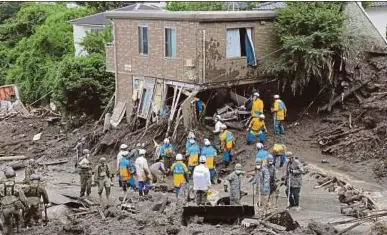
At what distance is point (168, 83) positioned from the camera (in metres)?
27.5

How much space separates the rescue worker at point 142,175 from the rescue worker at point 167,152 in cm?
342

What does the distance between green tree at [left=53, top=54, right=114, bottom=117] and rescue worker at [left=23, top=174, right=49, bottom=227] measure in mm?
14956

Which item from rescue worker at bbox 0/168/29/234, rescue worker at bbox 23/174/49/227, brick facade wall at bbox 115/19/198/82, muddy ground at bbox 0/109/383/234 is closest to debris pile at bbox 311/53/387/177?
muddy ground at bbox 0/109/383/234

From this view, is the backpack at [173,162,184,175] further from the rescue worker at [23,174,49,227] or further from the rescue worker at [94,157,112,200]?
the rescue worker at [23,174,49,227]

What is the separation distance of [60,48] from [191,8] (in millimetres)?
9666

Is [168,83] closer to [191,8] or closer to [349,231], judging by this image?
[349,231]

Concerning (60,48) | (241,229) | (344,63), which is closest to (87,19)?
(60,48)

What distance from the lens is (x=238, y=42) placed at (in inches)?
1066

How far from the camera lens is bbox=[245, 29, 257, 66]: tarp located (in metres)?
27.1

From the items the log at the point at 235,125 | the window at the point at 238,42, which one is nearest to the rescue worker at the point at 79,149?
the log at the point at 235,125

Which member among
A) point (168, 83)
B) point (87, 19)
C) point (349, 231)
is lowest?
point (349, 231)

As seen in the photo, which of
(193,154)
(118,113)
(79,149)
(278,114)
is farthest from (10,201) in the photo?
(118,113)

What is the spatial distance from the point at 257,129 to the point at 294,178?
20.7ft

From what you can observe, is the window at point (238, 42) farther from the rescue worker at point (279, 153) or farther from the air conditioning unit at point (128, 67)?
the rescue worker at point (279, 153)
